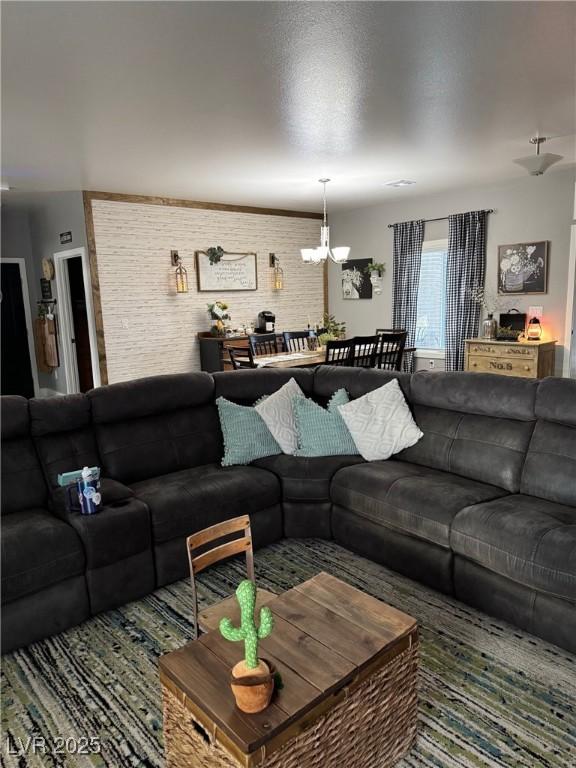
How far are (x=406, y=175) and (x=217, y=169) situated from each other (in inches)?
81.9

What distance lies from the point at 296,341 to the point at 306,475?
3179 mm

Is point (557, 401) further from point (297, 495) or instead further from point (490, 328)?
point (490, 328)

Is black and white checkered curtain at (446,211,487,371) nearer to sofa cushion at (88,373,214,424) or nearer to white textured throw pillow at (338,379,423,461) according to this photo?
white textured throw pillow at (338,379,423,461)

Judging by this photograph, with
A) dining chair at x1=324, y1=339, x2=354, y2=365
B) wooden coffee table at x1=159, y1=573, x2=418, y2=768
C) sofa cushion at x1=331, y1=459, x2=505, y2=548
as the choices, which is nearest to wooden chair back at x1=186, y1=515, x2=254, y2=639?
wooden coffee table at x1=159, y1=573, x2=418, y2=768

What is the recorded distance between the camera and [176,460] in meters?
3.34

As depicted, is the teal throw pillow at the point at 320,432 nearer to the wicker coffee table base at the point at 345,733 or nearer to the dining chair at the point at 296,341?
the wicker coffee table base at the point at 345,733

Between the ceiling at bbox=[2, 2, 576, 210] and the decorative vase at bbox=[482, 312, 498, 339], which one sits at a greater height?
the ceiling at bbox=[2, 2, 576, 210]

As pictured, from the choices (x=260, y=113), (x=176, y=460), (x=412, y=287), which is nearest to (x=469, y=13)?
(x=260, y=113)

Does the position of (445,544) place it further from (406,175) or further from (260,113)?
(406,175)

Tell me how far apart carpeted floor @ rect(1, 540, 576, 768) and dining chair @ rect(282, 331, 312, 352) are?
3.73 metres

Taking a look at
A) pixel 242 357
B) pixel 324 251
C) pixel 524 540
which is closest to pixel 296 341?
pixel 242 357

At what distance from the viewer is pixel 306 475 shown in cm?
324

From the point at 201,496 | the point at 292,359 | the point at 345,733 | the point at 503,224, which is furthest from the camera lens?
the point at 503,224

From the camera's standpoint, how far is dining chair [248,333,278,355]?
6020 millimetres
